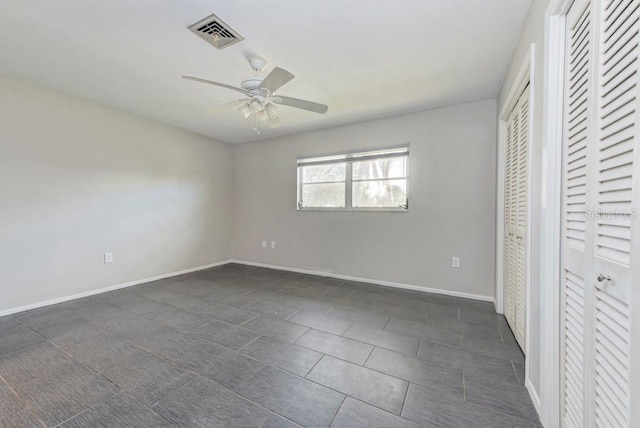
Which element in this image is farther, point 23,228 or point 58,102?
point 58,102

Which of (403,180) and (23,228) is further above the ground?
(403,180)

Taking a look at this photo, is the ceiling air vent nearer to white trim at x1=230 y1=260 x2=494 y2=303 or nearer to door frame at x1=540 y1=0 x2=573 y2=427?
door frame at x1=540 y1=0 x2=573 y2=427

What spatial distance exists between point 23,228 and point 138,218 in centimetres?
109

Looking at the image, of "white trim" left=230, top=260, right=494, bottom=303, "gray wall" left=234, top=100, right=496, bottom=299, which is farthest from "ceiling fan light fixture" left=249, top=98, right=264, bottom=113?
"white trim" left=230, top=260, right=494, bottom=303

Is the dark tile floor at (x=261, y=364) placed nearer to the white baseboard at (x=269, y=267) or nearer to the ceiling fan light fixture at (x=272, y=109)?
the white baseboard at (x=269, y=267)

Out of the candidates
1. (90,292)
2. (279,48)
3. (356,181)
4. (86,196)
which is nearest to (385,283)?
(356,181)

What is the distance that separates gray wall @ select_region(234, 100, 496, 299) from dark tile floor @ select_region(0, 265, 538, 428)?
0.51 metres

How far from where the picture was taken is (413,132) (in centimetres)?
329

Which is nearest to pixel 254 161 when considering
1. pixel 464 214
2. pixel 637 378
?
pixel 464 214

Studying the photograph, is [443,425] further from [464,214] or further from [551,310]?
[464,214]

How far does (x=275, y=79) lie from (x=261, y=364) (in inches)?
81.7

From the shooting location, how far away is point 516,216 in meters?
2.11

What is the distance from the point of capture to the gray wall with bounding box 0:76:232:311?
2555mm

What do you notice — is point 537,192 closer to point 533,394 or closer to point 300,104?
point 533,394
